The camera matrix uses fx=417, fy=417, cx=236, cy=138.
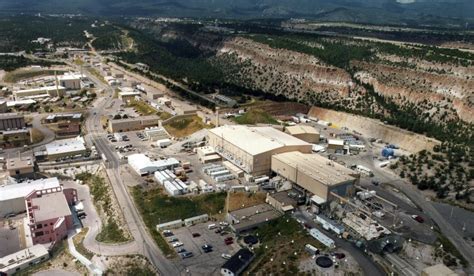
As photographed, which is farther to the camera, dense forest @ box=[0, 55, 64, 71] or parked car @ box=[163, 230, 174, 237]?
dense forest @ box=[0, 55, 64, 71]

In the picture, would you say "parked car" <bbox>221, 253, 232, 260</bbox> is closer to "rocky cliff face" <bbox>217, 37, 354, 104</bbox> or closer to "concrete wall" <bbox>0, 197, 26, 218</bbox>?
"concrete wall" <bbox>0, 197, 26, 218</bbox>

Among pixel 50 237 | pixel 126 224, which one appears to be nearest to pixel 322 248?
pixel 126 224

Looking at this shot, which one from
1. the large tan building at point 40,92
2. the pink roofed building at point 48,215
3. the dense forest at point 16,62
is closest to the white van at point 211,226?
the pink roofed building at point 48,215

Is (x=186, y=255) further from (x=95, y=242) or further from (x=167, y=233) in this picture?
(x=95, y=242)

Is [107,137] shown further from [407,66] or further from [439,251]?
[407,66]

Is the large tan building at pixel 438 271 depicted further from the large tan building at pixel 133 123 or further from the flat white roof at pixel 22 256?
the large tan building at pixel 133 123

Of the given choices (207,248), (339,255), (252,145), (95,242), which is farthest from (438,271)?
(95,242)

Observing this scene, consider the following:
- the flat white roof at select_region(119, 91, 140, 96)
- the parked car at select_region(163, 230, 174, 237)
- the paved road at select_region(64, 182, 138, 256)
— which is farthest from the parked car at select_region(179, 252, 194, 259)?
the flat white roof at select_region(119, 91, 140, 96)
